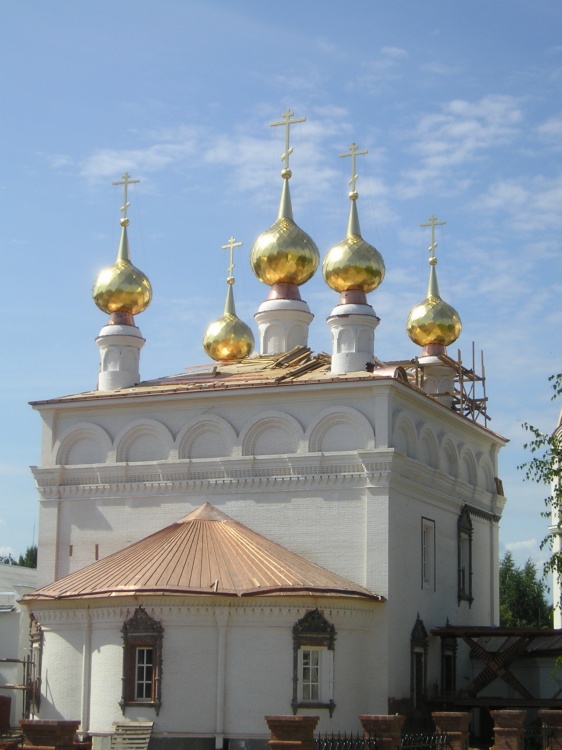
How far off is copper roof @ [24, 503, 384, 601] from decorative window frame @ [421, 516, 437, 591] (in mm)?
2532

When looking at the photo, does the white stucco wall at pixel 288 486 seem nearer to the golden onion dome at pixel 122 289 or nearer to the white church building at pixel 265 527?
the white church building at pixel 265 527

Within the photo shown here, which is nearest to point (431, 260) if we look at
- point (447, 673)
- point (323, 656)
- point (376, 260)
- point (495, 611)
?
point (376, 260)

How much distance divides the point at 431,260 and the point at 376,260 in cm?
517

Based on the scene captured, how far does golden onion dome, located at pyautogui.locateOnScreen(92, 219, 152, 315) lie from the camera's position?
2645 cm

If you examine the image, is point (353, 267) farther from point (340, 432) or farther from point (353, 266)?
point (340, 432)

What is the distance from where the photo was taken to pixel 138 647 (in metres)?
20.5

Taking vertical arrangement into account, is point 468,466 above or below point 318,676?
above

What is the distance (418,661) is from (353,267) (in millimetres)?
7156

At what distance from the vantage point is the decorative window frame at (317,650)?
20.5 metres

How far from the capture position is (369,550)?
22.4 metres

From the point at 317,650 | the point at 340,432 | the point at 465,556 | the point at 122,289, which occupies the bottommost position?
the point at 317,650

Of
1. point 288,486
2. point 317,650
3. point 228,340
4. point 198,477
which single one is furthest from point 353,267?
point 317,650

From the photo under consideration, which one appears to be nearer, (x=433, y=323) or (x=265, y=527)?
(x=265, y=527)

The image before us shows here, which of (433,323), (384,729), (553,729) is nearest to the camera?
(384,729)
